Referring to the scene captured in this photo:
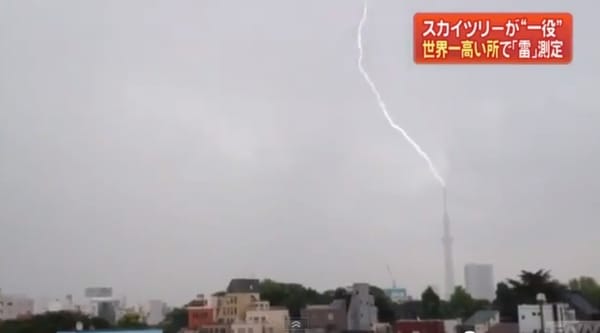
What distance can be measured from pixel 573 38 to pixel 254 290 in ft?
5.40

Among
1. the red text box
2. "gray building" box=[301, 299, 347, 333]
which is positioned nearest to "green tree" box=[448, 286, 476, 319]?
"gray building" box=[301, 299, 347, 333]

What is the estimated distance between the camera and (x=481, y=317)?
2973 millimetres

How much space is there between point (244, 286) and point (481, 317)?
93cm

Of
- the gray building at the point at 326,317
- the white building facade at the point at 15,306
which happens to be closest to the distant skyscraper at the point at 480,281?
the gray building at the point at 326,317

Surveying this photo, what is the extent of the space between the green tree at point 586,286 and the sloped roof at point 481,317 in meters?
0.33

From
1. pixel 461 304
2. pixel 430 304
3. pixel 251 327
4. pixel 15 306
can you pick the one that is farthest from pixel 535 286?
pixel 15 306

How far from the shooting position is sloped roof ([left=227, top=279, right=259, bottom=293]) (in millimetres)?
2992

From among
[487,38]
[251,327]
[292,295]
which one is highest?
[487,38]

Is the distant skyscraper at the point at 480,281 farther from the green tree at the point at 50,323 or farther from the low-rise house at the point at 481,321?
the green tree at the point at 50,323

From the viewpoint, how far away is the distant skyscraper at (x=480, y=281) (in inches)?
117

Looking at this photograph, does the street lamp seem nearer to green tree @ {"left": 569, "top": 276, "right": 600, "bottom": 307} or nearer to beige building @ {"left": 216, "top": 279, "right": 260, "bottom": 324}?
green tree @ {"left": 569, "top": 276, "right": 600, "bottom": 307}

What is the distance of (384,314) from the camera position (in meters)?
2.99

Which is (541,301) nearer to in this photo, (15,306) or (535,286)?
(535,286)

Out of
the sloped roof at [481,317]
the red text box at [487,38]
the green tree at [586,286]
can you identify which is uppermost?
the red text box at [487,38]
